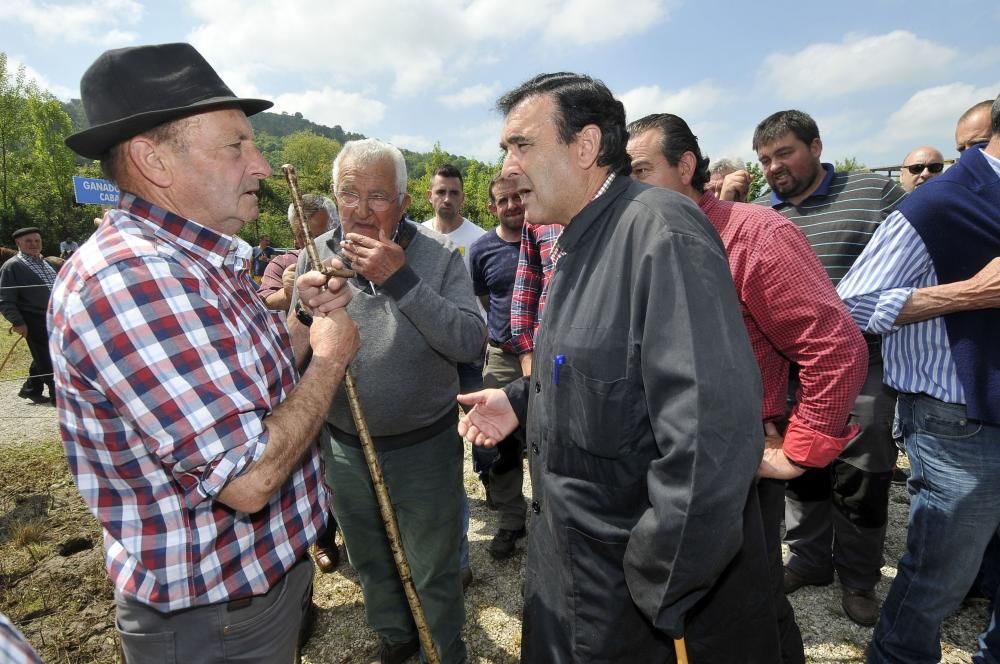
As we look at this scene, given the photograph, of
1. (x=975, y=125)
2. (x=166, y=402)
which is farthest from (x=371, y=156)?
(x=975, y=125)

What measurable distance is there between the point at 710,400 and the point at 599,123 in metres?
0.96

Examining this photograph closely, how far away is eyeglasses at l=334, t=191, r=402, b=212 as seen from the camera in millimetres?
2707

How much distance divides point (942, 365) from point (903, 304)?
314 millimetres

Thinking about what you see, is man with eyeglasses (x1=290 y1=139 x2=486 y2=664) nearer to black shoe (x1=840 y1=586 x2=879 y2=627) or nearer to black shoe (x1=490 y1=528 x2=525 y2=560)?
black shoe (x1=490 y1=528 x2=525 y2=560)

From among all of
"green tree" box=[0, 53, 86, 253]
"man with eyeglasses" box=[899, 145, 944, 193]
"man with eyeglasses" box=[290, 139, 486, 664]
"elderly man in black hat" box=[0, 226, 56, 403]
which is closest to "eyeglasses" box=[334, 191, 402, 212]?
"man with eyeglasses" box=[290, 139, 486, 664]

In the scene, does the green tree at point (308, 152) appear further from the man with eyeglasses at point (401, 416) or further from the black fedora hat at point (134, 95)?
the black fedora hat at point (134, 95)

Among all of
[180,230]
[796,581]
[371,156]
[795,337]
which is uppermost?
[371,156]

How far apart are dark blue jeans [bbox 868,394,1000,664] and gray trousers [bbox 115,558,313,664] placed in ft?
8.46

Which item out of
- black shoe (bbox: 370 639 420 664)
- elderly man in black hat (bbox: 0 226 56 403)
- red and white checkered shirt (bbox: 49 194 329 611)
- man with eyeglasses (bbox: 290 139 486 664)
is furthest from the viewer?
elderly man in black hat (bbox: 0 226 56 403)

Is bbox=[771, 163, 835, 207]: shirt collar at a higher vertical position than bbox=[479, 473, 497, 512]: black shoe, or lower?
higher

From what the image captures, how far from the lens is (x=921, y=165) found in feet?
19.9

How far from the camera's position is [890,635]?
7.74ft

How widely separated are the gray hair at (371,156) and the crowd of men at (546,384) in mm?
15

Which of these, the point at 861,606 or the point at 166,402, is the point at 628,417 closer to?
the point at 166,402
